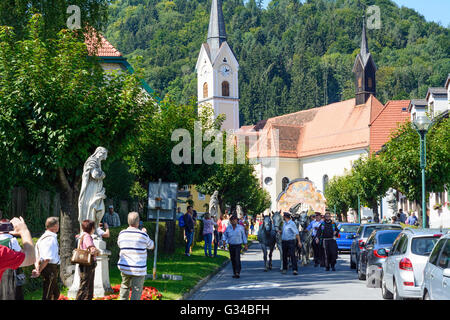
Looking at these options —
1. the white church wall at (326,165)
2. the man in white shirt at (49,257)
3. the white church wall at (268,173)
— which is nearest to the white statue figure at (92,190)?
the man in white shirt at (49,257)

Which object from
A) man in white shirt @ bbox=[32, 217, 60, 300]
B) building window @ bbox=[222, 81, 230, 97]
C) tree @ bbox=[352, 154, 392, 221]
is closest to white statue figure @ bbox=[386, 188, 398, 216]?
tree @ bbox=[352, 154, 392, 221]

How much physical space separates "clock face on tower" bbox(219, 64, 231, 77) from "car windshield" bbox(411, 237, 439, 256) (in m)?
80.8

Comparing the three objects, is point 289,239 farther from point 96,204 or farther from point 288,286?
point 96,204

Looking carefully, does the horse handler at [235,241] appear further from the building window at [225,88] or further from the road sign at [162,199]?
the building window at [225,88]

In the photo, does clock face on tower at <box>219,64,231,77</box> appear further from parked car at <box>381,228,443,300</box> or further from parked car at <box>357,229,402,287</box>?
parked car at <box>381,228,443,300</box>

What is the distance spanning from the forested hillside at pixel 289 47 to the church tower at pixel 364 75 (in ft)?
143

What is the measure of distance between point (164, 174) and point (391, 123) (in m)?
49.0

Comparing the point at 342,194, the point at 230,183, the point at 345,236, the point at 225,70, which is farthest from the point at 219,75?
the point at 345,236

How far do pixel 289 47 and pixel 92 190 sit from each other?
149651mm

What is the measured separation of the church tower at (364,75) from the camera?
81500mm

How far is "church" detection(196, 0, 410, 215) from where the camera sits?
78312mm

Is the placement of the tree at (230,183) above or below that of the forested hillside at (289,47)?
below
